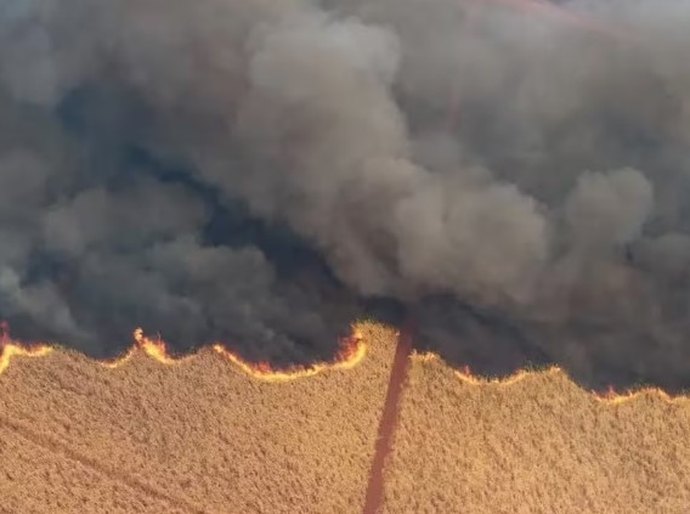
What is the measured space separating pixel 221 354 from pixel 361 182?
1.08 meters

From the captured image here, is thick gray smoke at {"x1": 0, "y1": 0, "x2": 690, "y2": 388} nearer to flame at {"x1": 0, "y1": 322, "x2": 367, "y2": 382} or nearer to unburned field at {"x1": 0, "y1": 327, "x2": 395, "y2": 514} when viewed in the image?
flame at {"x1": 0, "y1": 322, "x2": 367, "y2": 382}

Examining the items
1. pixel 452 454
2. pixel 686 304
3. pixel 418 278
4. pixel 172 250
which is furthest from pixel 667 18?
pixel 172 250

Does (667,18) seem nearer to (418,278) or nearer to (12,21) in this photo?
(418,278)

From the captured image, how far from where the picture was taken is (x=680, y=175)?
4.61 m

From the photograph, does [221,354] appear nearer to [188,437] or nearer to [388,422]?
[188,437]

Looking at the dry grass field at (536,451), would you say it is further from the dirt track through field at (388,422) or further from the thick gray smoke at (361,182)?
the thick gray smoke at (361,182)

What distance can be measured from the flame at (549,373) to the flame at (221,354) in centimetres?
31

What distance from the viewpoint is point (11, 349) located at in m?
4.93

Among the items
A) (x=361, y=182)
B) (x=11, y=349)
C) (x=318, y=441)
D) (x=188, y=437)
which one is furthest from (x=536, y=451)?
(x=11, y=349)

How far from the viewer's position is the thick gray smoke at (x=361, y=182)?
14.9 ft

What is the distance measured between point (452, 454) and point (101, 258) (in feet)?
6.36

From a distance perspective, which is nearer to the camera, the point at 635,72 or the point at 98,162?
the point at 635,72

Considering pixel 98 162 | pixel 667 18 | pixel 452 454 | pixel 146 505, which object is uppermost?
pixel 667 18

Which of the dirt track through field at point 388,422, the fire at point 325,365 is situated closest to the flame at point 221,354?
the fire at point 325,365
